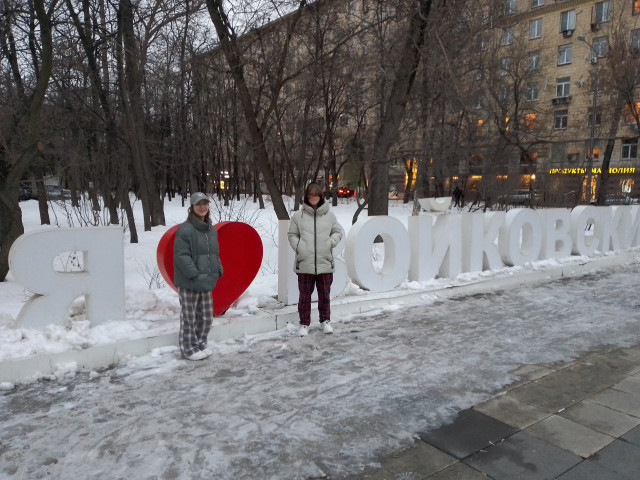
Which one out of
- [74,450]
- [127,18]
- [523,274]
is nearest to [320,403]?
[74,450]

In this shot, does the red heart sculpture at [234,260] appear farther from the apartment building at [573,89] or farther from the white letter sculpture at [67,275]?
the apartment building at [573,89]

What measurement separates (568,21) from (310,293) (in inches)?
1844

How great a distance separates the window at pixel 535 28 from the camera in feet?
144

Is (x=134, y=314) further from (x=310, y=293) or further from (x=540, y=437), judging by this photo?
(x=540, y=437)

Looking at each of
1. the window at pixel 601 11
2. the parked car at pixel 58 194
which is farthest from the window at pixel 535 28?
the parked car at pixel 58 194

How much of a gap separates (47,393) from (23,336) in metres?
0.82

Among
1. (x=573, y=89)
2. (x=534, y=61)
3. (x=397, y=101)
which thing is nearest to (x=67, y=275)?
(x=397, y=101)

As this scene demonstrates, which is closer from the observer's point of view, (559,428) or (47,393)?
(559,428)

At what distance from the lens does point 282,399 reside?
398 cm

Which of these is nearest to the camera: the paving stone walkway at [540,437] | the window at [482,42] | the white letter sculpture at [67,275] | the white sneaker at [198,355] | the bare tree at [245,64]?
the paving stone walkway at [540,437]

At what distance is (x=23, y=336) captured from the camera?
4574mm

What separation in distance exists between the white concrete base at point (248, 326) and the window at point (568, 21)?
41205mm

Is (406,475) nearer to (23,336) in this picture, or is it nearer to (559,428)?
(559,428)

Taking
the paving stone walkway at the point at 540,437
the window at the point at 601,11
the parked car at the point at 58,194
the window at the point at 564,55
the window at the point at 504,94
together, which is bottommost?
the paving stone walkway at the point at 540,437
